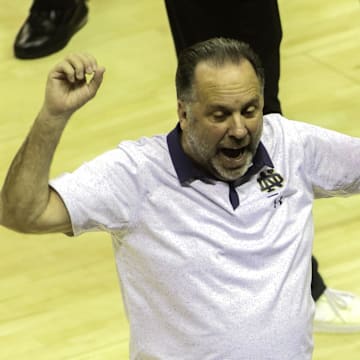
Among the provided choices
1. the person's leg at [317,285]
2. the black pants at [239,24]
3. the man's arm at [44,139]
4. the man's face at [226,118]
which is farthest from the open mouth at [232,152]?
the person's leg at [317,285]

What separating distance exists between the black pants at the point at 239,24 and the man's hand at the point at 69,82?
0.84 m

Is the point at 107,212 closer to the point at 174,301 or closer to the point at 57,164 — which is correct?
the point at 174,301

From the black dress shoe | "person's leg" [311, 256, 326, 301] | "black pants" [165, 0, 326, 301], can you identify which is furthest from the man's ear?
the black dress shoe

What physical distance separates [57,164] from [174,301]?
68.2 inches

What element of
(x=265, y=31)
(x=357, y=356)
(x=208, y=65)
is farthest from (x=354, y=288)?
(x=208, y=65)

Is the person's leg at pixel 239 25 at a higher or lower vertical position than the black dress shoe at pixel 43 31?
higher

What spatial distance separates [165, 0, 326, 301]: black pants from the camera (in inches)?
124

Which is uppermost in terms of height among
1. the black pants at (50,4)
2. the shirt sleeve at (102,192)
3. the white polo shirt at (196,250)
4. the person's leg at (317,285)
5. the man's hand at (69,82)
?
the man's hand at (69,82)

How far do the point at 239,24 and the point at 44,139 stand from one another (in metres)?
0.94

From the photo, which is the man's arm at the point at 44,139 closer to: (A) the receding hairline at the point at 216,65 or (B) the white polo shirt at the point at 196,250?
(B) the white polo shirt at the point at 196,250

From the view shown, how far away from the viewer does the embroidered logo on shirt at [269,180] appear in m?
2.56

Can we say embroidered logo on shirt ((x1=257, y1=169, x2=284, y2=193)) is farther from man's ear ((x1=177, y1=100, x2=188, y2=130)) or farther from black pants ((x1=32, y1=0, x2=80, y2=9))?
black pants ((x1=32, y1=0, x2=80, y2=9))

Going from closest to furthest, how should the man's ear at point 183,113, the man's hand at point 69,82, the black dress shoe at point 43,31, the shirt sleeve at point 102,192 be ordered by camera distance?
the man's hand at point 69,82 < the shirt sleeve at point 102,192 < the man's ear at point 183,113 < the black dress shoe at point 43,31

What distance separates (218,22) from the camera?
315cm
